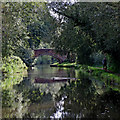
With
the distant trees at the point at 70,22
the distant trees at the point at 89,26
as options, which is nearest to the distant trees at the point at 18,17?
the distant trees at the point at 70,22

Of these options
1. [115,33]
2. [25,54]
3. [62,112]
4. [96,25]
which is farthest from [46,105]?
[25,54]

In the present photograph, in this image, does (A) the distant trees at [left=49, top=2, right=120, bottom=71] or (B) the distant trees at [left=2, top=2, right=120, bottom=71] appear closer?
(A) the distant trees at [left=49, top=2, right=120, bottom=71]

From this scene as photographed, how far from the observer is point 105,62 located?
94.6 ft

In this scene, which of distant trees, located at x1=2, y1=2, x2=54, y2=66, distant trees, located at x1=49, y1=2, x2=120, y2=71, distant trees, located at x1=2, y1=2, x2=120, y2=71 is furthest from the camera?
distant trees, located at x1=2, y1=2, x2=54, y2=66

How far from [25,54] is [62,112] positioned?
4172cm

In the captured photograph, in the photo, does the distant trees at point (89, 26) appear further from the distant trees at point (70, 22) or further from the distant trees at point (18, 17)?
the distant trees at point (18, 17)

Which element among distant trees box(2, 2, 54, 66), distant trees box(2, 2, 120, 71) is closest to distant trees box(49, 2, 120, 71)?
distant trees box(2, 2, 120, 71)

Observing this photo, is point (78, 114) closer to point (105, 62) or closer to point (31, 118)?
point (31, 118)

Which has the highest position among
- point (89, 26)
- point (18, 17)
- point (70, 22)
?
point (18, 17)

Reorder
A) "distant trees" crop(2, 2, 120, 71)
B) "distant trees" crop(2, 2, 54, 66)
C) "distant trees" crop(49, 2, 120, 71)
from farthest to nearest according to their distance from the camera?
"distant trees" crop(2, 2, 54, 66) → "distant trees" crop(2, 2, 120, 71) → "distant trees" crop(49, 2, 120, 71)

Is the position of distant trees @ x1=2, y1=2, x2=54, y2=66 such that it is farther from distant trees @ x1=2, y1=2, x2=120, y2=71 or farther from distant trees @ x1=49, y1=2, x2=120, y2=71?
distant trees @ x1=49, y1=2, x2=120, y2=71

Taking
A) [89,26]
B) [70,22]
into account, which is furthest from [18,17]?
[89,26]

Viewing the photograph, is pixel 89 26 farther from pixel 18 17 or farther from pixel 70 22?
pixel 18 17

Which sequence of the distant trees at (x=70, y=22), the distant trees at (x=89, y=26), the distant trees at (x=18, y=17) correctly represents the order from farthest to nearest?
the distant trees at (x=18, y=17) < the distant trees at (x=70, y=22) < the distant trees at (x=89, y=26)
